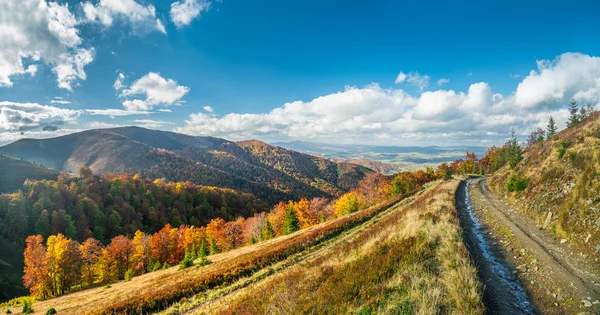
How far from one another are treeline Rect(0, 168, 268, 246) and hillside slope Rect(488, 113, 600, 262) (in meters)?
155

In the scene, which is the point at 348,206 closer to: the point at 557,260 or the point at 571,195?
A: the point at 571,195

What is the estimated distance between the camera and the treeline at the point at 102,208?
113938 millimetres

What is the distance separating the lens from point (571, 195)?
1567 cm

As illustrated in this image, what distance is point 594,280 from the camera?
364 inches

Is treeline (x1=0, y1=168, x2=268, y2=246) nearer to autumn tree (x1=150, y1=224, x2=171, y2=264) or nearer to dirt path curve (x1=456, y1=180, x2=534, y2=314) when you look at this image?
autumn tree (x1=150, y1=224, x2=171, y2=264)

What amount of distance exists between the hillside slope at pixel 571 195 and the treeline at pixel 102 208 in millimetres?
154983

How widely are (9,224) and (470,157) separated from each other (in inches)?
8853

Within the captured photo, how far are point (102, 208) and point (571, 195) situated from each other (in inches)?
7411

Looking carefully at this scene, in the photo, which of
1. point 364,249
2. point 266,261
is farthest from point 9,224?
point 364,249

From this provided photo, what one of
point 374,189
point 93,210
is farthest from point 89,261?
point 374,189

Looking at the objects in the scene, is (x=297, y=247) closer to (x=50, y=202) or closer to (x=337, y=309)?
(x=337, y=309)

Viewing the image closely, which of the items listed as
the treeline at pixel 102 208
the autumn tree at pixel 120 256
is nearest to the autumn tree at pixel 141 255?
the autumn tree at pixel 120 256

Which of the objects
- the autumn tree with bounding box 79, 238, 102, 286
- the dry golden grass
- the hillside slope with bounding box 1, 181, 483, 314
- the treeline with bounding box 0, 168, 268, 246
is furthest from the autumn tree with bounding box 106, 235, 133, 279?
the dry golden grass

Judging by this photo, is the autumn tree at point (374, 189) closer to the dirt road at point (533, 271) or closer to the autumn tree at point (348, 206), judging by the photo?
the autumn tree at point (348, 206)
